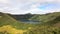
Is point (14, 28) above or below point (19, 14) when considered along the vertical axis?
below

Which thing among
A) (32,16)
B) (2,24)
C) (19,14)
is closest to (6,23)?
(2,24)

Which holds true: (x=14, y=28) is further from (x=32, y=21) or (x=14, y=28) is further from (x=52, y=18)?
(x=52, y=18)

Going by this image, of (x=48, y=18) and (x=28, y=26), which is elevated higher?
(x=48, y=18)

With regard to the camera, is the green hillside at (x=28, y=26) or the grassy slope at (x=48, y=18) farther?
the grassy slope at (x=48, y=18)

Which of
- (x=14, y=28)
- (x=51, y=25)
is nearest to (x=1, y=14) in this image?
(x=14, y=28)

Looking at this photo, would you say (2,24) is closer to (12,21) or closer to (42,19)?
(12,21)

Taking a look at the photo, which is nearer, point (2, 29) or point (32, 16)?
point (2, 29)

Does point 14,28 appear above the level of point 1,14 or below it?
below

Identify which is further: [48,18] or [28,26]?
[48,18]

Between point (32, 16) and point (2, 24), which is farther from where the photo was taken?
point (32, 16)

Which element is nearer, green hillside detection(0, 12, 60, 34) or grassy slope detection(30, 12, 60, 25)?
green hillside detection(0, 12, 60, 34)
